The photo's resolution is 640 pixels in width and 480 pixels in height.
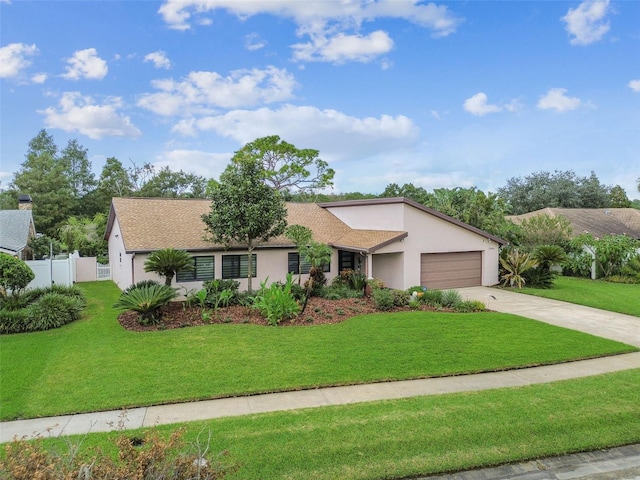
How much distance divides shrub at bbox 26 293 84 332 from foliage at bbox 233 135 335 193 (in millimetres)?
27711

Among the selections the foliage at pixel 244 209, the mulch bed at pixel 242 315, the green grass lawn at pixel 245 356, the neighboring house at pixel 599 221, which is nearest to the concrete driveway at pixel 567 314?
the green grass lawn at pixel 245 356

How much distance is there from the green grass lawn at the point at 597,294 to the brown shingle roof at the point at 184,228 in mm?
7078

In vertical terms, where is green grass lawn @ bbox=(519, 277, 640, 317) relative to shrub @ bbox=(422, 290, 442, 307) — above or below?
below

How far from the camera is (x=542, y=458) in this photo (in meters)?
4.98

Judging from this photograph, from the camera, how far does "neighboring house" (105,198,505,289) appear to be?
52.7 ft

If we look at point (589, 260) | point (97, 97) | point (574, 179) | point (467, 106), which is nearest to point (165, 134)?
point (97, 97)

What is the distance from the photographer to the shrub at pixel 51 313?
38.4ft

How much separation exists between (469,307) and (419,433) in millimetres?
9636

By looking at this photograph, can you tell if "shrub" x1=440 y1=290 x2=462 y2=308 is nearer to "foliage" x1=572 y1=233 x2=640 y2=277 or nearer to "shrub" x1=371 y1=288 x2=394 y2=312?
"shrub" x1=371 y1=288 x2=394 y2=312

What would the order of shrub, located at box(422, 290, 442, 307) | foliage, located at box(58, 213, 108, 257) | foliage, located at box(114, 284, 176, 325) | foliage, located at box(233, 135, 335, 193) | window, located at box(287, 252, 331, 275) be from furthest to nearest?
foliage, located at box(233, 135, 335, 193) < foliage, located at box(58, 213, 108, 257) < window, located at box(287, 252, 331, 275) < shrub, located at box(422, 290, 442, 307) < foliage, located at box(114, 284, 176, 325)

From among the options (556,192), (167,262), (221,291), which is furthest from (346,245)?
(556,192)

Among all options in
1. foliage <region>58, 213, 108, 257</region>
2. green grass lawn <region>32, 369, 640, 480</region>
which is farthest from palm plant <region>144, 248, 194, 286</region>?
foliage <region>58, 213, 108, 257</region>

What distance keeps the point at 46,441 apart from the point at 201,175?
47044 mm

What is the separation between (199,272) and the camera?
1603cm
